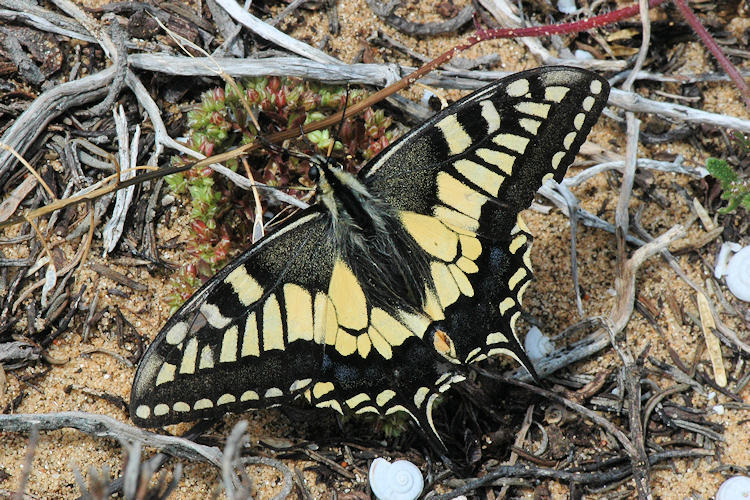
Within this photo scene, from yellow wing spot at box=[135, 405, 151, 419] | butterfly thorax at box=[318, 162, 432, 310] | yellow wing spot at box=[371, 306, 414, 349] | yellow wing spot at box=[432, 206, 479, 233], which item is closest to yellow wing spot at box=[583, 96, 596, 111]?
yellow wing spot at box=[432, 206, 479, 233]

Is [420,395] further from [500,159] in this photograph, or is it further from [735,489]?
[735,489]

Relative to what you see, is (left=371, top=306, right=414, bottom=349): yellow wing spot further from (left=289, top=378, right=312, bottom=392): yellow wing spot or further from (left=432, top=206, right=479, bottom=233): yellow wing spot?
(left=432, top=206, right=479, bottom=233): yellow wing spot

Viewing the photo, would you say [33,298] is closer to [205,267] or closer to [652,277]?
[205,267]

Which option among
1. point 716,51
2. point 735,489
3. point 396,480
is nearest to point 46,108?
point 396,480

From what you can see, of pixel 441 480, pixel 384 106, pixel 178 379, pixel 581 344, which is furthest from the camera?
pixel 384 106

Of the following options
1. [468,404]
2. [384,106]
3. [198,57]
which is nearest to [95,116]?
[198,57]
